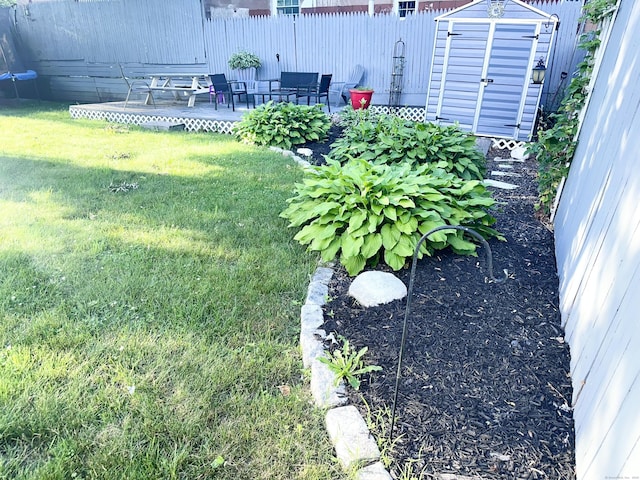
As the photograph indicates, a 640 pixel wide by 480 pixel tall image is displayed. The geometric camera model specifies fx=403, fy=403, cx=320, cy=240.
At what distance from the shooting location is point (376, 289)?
234 centimetres

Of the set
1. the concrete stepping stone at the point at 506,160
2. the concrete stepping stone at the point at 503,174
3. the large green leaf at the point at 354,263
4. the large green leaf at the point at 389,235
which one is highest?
the large green leaf at the point at 389,235

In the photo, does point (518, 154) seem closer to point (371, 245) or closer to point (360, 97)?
point (360, 97)

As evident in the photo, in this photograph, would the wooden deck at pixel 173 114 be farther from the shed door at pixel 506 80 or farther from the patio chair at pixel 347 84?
the shed door at pixel 506 80

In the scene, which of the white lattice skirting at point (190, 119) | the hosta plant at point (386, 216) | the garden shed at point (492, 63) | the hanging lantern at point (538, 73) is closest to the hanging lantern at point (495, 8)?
the garden shed at point (492, 63)

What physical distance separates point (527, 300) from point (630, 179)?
935 millimetres

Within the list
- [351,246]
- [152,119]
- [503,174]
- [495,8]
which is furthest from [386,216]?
[152,119]

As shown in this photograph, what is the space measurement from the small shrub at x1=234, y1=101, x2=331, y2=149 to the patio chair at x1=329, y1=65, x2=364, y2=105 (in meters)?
2.82

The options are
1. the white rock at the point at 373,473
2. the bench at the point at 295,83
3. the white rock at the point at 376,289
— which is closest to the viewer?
the white rock at the point at 373,473

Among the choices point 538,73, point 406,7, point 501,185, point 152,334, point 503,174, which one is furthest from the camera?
point 406,7

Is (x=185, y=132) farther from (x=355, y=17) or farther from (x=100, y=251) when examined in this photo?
(x=100, y=251)

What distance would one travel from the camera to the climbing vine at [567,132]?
299cm

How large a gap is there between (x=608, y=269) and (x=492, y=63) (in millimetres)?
5747

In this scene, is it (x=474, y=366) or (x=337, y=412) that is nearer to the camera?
(x=337, y=412)

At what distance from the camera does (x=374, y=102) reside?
29.1 ft
